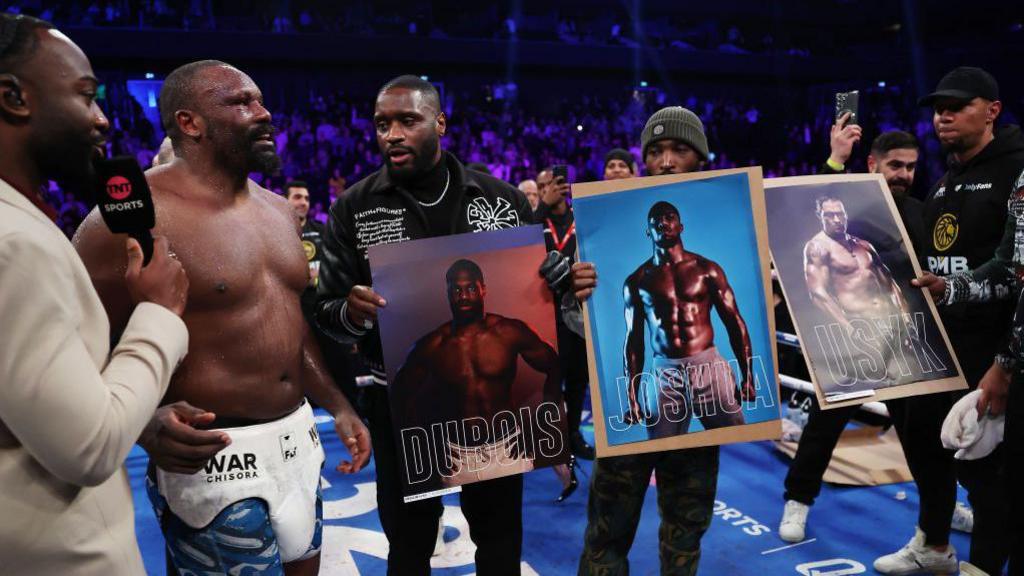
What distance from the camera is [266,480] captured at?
1.50 metres

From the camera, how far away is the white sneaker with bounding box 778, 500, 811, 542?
296 centimetres

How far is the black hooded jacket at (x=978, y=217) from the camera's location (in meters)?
2.35

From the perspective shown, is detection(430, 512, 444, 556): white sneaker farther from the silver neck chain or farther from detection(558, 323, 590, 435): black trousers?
the silver neck chain

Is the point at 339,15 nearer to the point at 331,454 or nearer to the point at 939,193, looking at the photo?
the point at 331,454

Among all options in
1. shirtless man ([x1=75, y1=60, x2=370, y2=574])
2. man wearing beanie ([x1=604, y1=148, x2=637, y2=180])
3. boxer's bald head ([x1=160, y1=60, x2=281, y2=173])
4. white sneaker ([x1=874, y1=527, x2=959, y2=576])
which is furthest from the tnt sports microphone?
man wearing beanie ([x1=604, y1=148, x2=637, y2=180])

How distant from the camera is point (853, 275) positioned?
6.97 feet

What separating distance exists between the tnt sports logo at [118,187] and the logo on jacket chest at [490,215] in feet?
3.20

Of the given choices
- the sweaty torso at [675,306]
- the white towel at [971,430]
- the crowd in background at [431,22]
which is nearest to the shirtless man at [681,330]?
the sweaty torso at [675,306]

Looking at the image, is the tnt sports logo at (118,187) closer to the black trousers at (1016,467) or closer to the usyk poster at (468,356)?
the usyk poster at (468,356)

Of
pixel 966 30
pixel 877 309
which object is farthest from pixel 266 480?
pixel 966 30

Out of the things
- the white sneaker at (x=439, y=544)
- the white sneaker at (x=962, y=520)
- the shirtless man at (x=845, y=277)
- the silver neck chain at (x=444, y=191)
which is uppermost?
the silver neck chain at (x=444, y=191)

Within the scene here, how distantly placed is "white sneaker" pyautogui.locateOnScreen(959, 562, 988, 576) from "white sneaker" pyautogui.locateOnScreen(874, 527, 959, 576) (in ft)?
1.59

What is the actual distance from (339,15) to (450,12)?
2684 millimetres

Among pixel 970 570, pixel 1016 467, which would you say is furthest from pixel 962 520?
pixel 1016 467
